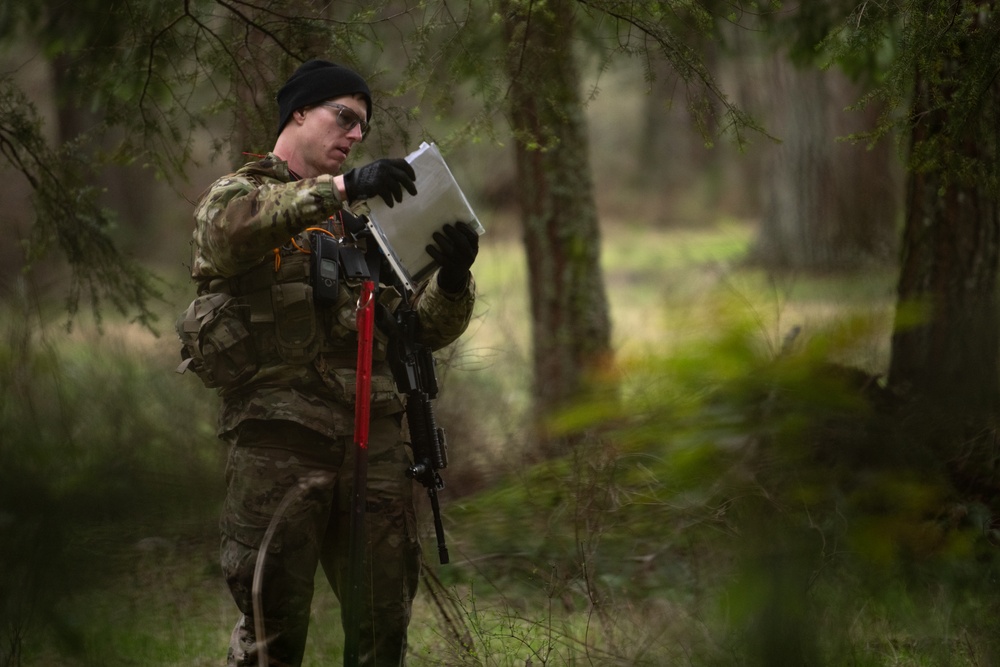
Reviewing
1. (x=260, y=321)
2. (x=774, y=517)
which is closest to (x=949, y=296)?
(x=774, y=517)

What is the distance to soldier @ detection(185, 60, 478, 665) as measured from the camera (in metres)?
3.21

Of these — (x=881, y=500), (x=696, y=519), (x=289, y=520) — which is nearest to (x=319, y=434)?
(x=289, y=520)

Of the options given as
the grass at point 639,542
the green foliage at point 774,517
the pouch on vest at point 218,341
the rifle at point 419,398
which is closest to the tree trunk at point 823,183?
the green foliage at point 774,517

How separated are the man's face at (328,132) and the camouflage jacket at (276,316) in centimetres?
10

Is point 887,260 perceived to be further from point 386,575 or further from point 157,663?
point 157,663

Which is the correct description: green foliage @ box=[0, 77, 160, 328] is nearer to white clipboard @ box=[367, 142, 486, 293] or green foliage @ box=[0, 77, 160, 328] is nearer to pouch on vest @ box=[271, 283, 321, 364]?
pouch on vest @ box=[271, 283, 321, 364]

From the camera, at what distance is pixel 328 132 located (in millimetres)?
3318

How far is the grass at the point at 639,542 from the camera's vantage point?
327cm

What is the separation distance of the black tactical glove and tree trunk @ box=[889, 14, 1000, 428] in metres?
1.99

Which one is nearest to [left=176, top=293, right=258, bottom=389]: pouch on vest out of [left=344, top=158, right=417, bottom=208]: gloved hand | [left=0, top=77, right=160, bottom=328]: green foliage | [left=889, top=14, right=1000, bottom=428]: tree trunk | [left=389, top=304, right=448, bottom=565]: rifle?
[left=389, top=304, right=448, bottom=565]: rifle

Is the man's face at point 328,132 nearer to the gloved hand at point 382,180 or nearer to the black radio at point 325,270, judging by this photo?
the black radio at point 325,270

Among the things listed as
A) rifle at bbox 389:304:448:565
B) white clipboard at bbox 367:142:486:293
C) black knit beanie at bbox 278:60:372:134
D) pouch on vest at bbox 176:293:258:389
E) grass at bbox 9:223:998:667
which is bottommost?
grass at bbox 9:223:998:667

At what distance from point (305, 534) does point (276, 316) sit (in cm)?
70

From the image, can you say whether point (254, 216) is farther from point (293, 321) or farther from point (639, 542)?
point (639, 542)
